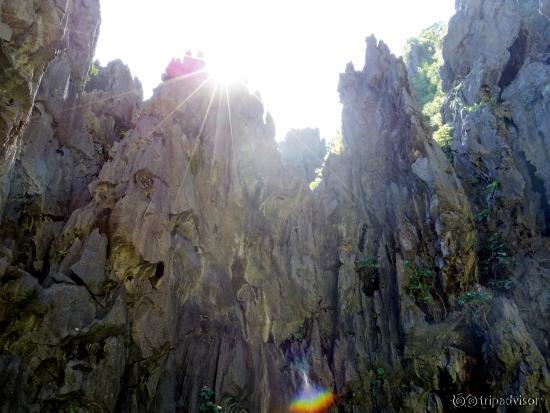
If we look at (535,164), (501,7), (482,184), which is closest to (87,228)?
(482,184)

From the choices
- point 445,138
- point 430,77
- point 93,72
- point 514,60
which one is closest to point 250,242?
point 93,72

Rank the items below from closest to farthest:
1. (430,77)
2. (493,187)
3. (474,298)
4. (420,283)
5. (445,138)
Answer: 1. (474,298)
2. (420,283)
3. (493,187)
4. (445,138)
5. (430,77)

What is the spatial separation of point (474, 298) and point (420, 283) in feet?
10.3

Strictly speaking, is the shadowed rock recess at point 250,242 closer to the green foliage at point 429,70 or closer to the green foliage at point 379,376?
the green foliage at point 379,376

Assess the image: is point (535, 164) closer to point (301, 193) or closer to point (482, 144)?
point (482, 144)

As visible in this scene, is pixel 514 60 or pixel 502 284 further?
pixel 514 60

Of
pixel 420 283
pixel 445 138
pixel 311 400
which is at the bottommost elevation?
pixel 311 400

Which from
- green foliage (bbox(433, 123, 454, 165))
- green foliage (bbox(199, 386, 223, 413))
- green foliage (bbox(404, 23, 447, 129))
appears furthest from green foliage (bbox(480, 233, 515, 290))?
green foliage (bbox(199, 386, 223, 413))

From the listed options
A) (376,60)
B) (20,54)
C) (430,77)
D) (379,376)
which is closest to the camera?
(20,54)

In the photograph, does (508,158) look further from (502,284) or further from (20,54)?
(20,54)

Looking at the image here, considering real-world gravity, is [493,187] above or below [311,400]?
above

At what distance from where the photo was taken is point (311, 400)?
75.0ft

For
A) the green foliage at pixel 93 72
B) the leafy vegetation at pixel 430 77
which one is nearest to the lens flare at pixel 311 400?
the leafy vegetation at pixel 430 77

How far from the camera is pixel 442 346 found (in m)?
23.0
